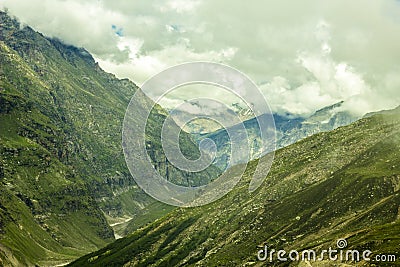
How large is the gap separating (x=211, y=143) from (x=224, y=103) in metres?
16.7

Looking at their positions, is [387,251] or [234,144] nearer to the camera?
[234,144]

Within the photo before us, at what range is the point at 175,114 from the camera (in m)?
57.3

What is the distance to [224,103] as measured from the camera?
53344mm

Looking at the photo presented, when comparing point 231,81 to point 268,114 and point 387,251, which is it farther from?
point 387,251

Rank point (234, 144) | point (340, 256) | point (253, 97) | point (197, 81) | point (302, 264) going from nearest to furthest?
point (253, 97) → point (197, 81) → point (234, 144) → point (302, 264) → point (340, 256)

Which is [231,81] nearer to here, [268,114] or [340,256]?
[268,114]

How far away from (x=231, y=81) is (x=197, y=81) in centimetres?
360

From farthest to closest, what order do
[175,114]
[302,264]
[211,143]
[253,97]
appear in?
[302,264]
[211,143]
[175,114]
[253,97]

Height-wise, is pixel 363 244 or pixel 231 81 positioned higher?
pixel 231 81

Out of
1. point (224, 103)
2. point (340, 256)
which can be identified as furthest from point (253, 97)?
point (340, 256)

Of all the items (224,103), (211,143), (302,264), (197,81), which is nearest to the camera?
(197,81)

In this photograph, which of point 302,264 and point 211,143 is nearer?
point 211,143

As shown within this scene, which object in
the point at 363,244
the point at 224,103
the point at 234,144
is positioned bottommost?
the point at 363,244

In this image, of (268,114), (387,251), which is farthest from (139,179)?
(387,251)
